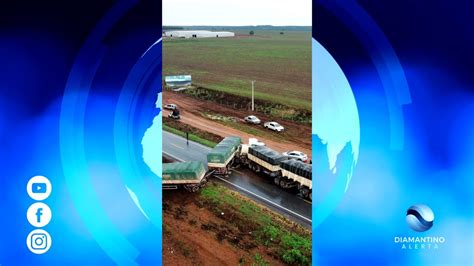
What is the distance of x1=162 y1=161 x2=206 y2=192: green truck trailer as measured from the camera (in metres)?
3.49

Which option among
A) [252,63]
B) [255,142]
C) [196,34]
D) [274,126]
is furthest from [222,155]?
[196,34]

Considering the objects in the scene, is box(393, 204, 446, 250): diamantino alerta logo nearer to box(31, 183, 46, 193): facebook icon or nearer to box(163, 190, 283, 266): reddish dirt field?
box(163, 190, 283, 266): reddish dirt field

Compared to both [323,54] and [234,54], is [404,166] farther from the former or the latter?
[234,54]

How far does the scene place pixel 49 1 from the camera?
3.40 m

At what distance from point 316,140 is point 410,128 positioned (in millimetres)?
588

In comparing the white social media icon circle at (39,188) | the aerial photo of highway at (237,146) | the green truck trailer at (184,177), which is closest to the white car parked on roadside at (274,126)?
the aerial photo of highway at (237,146)

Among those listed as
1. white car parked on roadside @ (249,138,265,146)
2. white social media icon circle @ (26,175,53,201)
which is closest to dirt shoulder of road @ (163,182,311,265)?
white car parked on roadside @ (249,138,265,146)

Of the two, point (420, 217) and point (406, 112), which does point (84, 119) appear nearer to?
point (406, 112)

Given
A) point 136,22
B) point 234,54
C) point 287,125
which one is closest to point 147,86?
point 136,22

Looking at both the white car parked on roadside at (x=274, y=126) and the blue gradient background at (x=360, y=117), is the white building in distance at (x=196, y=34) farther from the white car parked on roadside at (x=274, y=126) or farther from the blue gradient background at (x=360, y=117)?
the white car parked on roadside at (x=274, y=126)

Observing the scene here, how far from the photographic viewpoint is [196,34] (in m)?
3.57

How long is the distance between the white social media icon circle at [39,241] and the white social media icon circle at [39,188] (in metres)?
0.23

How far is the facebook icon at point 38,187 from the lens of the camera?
3.49 meters

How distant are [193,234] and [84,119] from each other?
103 centimetres
